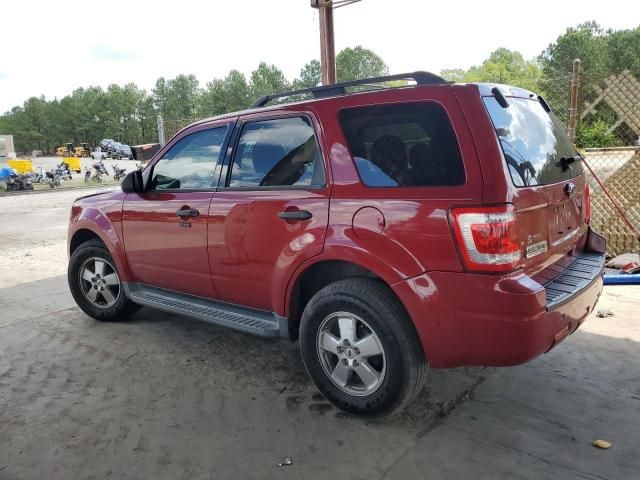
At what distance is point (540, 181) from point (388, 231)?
890mm

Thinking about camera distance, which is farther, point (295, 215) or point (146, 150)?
point (146, 150)

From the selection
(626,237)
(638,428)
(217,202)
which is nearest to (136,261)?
(217,202)

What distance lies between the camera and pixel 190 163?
4.08 meters

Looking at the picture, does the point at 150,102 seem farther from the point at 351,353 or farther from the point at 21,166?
the point at 351,353

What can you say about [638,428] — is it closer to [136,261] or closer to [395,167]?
[395,167]

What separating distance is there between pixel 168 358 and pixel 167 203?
3.94 feet

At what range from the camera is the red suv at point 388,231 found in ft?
8.38

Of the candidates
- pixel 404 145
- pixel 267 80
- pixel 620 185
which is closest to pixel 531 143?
pixel 404 145

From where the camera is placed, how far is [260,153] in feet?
11.7

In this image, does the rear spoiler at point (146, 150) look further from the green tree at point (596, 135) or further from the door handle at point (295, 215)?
the green tree at point (596, 135)

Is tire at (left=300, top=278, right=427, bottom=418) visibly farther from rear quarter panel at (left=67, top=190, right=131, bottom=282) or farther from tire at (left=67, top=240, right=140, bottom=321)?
tire at (left=67, top=240, right=140, bottom=321)

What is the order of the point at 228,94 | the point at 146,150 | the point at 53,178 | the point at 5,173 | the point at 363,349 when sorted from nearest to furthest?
the point at 363,349 < the point at 146,150 < the point at 5,173 < the point at 53,178 < the point at 228,94

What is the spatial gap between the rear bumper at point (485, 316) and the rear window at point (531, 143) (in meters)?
0.57

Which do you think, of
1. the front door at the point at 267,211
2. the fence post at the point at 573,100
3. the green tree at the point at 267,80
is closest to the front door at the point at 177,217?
the front door at the point at 267,211
